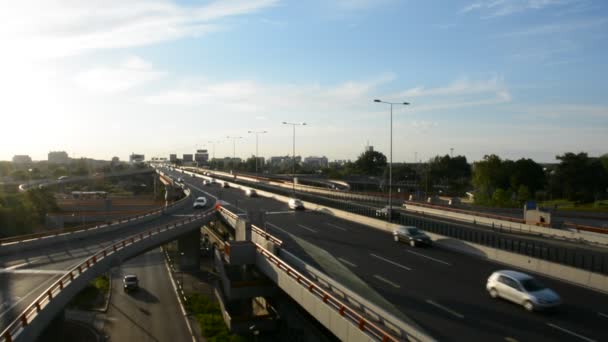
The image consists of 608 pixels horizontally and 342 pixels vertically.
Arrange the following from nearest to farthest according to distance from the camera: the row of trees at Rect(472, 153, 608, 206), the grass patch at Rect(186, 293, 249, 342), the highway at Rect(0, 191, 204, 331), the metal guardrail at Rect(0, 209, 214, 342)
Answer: the metal guardrail at Rect(0, 209, 214, 342)
the highway at Rect(0, 191, 204, 331)
the grass patch at Rect(186, 293, 249, 342)
the row of trees at Rect(472, 153, 608, 206)

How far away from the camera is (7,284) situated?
22203 millimetres

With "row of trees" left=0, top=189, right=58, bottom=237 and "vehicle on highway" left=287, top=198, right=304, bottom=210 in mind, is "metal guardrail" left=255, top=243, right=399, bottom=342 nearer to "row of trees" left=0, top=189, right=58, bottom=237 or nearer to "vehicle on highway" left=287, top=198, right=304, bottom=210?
"vehicle on highway" left=287, top=198, right=304, bottom=210

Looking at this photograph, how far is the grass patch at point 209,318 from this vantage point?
2825 cm

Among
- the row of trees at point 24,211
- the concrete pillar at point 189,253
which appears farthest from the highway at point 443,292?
the row of trees at point 24,211

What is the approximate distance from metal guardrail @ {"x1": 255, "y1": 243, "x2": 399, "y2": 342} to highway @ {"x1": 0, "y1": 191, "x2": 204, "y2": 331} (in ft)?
36.1

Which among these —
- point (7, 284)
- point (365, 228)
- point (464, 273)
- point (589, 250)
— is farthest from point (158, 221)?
point (589, 250)

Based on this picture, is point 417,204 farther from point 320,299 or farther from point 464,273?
point 320,299

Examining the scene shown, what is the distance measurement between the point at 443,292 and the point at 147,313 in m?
23.1

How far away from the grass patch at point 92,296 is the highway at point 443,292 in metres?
14.8

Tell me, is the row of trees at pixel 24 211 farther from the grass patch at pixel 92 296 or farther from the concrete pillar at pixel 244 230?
the concrete pillar at pixel 244 230

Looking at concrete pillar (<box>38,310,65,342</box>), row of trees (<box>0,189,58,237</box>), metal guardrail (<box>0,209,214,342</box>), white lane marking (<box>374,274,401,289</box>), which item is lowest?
concrete pillar (<box>38,310,65,342</box>)

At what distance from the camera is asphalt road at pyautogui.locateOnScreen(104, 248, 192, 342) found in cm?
2927

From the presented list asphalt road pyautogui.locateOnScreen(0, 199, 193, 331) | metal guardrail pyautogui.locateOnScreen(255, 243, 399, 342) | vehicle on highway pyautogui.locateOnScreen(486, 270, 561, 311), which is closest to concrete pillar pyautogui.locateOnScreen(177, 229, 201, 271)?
asphalt road pyautogui.locateOnScreen(0, 199, 193, 331)

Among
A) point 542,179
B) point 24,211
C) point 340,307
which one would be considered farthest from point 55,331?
point 542,179
